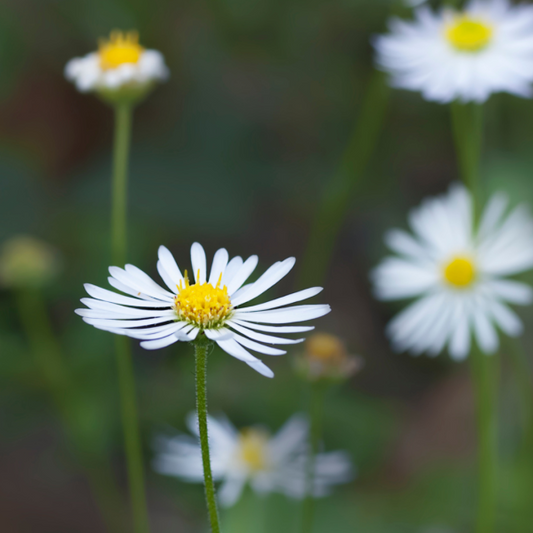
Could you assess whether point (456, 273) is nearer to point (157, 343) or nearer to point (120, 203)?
point (120, 203)

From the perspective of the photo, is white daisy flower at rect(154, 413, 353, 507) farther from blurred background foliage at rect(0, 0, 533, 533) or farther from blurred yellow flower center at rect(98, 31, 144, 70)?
blurred yellow flower center at rect(98, 31, 144, 70)

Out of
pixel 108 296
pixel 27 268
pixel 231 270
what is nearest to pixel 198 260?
pixel 231 270

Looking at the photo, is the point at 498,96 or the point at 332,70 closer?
the point at 498,96

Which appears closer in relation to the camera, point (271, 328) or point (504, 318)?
point (271, 328)

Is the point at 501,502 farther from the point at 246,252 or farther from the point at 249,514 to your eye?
the point at 246,252

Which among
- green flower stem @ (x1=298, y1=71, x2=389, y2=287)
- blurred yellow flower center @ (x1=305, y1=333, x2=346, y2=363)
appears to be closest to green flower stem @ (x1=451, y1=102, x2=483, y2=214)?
green flower stem @ (x1=298, y1=71, x2=389, y2=287)

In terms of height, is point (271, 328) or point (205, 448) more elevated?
point (271, 328)

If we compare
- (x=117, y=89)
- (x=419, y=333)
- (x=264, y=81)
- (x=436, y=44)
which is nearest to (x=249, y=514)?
(x=419, y=333)
